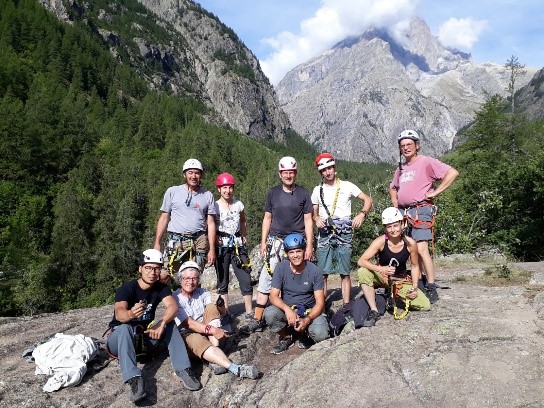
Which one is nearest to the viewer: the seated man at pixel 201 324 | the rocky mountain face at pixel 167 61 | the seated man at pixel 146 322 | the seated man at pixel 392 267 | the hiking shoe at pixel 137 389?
Answer: the hiking shoe at pixel 137 389

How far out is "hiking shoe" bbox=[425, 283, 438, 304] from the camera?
23.7ft

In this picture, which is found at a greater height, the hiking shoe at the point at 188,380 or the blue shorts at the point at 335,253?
the blue shorts at the point at 335,253

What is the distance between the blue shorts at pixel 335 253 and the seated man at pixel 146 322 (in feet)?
8.79

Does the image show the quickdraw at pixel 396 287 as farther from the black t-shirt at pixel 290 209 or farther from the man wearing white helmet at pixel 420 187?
the black t-shirt at pixel 290 209

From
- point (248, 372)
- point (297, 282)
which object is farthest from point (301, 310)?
point (248, 372)

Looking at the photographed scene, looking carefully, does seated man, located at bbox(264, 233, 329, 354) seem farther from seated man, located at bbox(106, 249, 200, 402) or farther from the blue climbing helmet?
seated man, located at bbox(106, 249, 200, 402)

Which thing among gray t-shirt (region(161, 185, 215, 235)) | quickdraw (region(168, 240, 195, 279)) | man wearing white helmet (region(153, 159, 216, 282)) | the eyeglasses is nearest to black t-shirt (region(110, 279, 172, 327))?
the eyeglasses

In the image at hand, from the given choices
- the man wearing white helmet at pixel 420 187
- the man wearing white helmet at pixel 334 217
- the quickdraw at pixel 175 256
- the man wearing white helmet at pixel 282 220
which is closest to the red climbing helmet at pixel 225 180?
the man wearing white helmet at pixel 282 220

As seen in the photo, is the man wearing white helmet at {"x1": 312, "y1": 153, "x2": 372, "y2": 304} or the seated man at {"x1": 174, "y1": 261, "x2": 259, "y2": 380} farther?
the man wearing white helmet at {"x1": 312, "y1": 153, "x2": 372, "y2": 304}

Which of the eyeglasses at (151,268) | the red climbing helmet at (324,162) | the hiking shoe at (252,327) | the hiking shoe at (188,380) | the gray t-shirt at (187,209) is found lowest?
the hiking shoe at (188,380)

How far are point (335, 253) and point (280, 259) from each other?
991mm

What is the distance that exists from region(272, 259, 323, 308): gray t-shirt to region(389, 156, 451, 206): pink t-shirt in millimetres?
2097

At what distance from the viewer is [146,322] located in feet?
19.8

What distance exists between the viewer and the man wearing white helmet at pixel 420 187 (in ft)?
22.6
